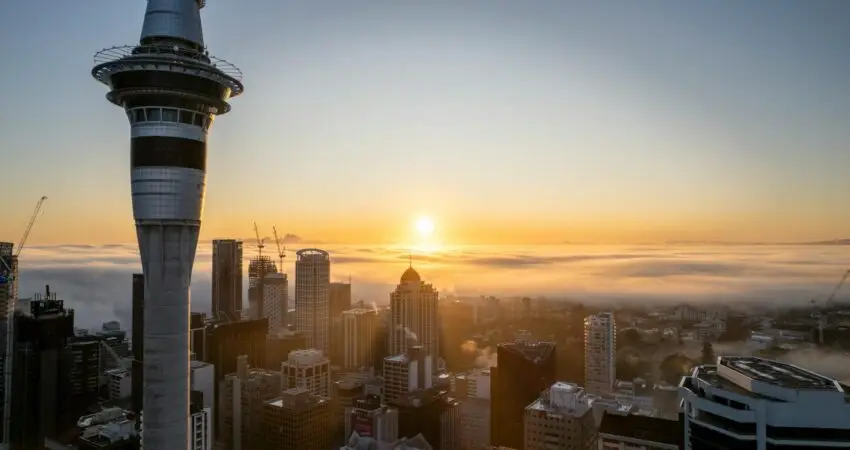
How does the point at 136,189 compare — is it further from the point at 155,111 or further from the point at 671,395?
the point at 671,395

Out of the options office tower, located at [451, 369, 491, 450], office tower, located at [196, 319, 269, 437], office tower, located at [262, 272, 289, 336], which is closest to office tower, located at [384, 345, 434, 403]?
office tower, located at [451, 369, 491, 450]

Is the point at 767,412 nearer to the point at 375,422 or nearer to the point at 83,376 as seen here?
the point at 375,422

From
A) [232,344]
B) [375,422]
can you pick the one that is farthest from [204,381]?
[375,422]

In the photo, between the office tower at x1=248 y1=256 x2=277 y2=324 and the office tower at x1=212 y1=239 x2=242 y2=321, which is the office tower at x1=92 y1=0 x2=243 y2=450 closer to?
the office tower at x1=212 y1=239 x2=242 y2=321

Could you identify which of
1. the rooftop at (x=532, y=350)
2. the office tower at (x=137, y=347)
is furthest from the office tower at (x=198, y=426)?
the rooftop at (x=532, y=350)

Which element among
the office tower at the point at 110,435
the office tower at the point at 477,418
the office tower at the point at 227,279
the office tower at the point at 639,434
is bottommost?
the office tower at the point at 477,418

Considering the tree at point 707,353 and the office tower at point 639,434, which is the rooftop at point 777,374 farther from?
the tree at point 707,353
